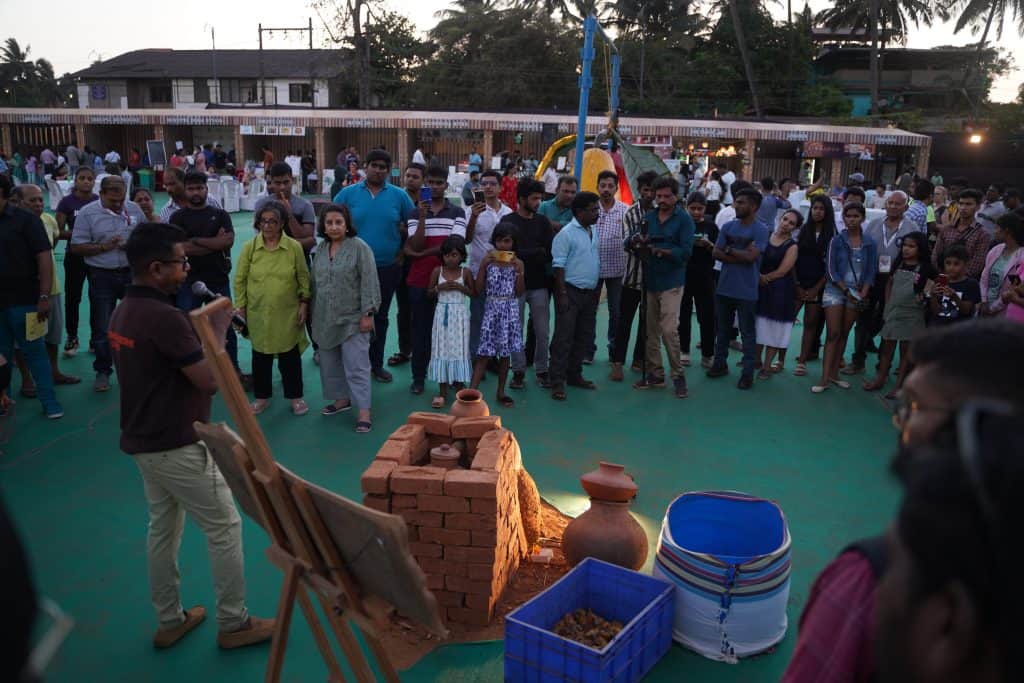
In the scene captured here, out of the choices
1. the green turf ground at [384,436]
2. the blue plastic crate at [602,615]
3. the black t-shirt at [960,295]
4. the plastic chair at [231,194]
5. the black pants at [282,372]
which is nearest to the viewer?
the blue plastic crate at [602,615]

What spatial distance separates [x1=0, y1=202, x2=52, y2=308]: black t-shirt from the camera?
17.6 ft

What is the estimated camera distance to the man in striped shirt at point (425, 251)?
22.1 feet

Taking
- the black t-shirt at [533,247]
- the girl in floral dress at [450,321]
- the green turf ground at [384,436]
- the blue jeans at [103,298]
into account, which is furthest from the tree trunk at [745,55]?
the blue jeans at [103,298]

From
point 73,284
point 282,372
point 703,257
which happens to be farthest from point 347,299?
point 703,257

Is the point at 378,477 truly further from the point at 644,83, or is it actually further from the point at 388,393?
the point at 644,83

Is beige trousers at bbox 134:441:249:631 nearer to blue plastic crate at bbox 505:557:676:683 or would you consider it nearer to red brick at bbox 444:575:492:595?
red brick at bbox 444:575:492:595

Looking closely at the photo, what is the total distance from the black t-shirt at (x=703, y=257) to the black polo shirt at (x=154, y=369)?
17.8 feet

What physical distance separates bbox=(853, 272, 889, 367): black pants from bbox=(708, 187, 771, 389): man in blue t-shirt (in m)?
1.26

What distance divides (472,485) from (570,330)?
3468 mm

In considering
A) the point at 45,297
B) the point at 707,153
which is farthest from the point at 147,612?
the point at 707,153

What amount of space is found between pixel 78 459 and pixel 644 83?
3892 centimetres

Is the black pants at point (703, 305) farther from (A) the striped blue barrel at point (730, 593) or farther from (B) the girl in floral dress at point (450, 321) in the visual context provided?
(A) the striped blue barrel at point (730, 593)

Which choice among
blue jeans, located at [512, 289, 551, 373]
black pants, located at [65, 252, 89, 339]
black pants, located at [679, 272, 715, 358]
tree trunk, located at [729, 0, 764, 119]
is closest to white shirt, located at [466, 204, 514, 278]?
blue jeans, located at [512, 289, 551, 373]

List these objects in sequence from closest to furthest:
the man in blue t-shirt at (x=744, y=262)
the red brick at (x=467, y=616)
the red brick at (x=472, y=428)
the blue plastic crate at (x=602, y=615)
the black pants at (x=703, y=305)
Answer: the blue plastic crate at (x=602, y=615), the red brick at (x=467, y=616), the red brick at (x=472, y=428), the man in blue t-shirt at (x=744, y=262), the black pants at (x=703, y=305)
